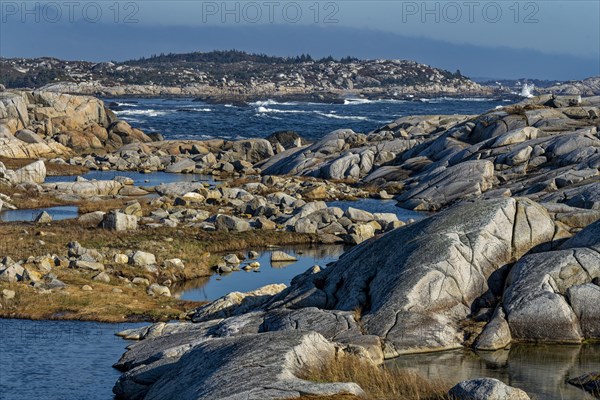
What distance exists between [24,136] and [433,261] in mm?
83619

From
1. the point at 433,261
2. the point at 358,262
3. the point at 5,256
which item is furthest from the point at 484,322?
the point at 5,256

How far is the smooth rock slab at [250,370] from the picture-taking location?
717 inches

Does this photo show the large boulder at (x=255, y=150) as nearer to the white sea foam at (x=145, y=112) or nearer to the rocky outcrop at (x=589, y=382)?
the white sea foam at (x=145, y=112)

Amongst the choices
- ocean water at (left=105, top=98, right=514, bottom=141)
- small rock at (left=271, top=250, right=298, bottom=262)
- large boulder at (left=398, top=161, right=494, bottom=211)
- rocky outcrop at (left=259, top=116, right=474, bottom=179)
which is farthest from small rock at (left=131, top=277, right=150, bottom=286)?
ocean water at (left=105, top=98, right=514, bottom=141)

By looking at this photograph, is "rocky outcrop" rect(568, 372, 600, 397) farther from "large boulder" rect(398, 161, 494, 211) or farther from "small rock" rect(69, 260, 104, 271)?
"large boulder" rect(398, 161, 494, 211)

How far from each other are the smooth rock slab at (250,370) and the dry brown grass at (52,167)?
70.1m

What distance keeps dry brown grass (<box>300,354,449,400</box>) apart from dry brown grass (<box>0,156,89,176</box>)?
73.3 meters

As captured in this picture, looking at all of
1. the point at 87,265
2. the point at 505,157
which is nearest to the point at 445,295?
the point at 87,265

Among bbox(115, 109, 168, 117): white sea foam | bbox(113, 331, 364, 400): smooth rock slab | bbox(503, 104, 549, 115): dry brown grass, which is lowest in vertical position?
bbox(115, 109, 168, 117): white sea foam

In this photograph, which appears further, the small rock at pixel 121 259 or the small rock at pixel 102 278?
the small rock at pixel 121 259

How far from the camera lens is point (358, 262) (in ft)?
97.4

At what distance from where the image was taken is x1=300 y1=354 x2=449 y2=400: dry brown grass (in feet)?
59.3

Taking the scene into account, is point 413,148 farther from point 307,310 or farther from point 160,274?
point 307,310

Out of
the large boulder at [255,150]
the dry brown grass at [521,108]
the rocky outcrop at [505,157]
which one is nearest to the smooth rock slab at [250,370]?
the rocky outcrop at [505,157]
